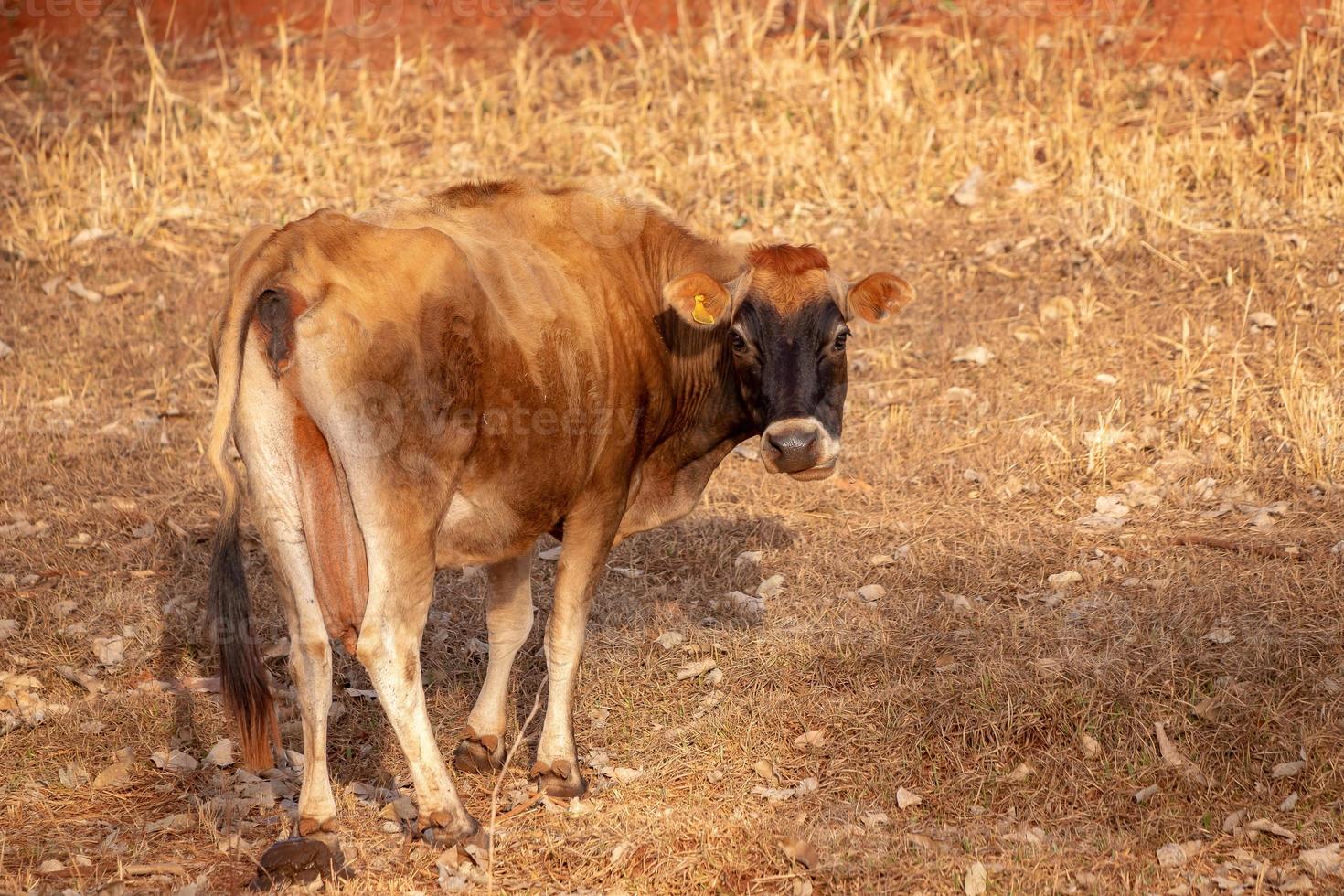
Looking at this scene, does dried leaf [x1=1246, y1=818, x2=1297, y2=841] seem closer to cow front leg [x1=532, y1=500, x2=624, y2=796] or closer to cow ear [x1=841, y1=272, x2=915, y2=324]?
cow ear [x1=841, y1=272, x2=915, y2=324]

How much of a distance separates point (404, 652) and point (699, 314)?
1826 millimetres

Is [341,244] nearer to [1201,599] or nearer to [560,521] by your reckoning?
[560,521]

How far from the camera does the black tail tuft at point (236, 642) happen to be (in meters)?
5.01

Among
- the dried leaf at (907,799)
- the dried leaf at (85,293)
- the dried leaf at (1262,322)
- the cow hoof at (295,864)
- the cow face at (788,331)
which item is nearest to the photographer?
the cow hoof at (295,864)

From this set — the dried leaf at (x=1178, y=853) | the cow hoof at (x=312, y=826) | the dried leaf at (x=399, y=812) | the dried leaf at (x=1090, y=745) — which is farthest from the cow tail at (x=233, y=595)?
the dried leaf at (x=1178, y=853)

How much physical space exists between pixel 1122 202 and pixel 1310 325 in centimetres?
206

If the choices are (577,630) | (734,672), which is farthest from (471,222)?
(734,672)

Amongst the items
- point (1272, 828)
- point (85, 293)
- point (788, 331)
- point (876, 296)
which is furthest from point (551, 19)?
point (1272, 828)

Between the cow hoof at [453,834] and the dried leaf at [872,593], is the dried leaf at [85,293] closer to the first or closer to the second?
the dried leaf at [872,593]

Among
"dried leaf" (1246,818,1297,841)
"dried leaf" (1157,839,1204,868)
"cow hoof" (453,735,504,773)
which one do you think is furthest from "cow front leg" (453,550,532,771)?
"dried leaf" (1246,818,1297,841)

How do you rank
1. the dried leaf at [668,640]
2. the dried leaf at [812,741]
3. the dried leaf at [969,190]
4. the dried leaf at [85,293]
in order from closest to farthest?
the dried leaf at [812,741] → the dried leaf at [668,640] → the dried leaf at [85,293] → the dried leaf at [969,190]

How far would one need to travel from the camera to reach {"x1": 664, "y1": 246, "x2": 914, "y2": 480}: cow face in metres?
5.71

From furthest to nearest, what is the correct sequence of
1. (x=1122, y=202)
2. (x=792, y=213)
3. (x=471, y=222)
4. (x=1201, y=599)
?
(x=792, y=213), (x=1122, y=202), (x=1201, y=599), (x=471, y=222)

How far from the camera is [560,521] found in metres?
5.86
